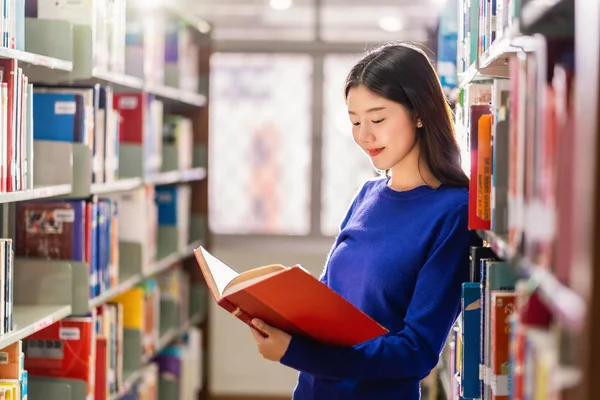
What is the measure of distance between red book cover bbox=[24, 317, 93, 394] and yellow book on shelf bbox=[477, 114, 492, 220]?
1.42 meters

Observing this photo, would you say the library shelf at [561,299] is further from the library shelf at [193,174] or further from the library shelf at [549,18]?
the library shelf at [193,174]

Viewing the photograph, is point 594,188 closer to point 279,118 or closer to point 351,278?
point 351,278

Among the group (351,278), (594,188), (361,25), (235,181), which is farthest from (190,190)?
(594,188)

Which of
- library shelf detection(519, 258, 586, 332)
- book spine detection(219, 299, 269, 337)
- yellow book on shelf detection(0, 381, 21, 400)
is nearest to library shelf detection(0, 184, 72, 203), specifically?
yellow book on shelf detection(0, 381, 21, 400)

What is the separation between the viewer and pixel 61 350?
2443 mm

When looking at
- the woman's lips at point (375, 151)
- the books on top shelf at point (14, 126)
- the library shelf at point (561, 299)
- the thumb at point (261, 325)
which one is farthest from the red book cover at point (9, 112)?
the library shelf at point (561, 299)

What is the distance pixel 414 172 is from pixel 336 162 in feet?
9.74

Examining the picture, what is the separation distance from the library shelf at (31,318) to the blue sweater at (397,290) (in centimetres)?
74

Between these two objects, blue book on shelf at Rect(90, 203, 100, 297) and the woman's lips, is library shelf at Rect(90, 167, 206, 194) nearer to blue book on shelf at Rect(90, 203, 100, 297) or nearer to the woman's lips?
blue book on shelf at Rect(90, 203, 100, 297)

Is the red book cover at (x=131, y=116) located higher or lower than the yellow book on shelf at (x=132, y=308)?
higher

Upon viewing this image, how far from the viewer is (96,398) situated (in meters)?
2.63

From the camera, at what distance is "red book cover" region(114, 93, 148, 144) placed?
3.20 metres

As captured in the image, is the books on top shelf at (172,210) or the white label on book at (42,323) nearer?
the white label on book at (42,323)

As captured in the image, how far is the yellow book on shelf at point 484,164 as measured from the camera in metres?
1.47
